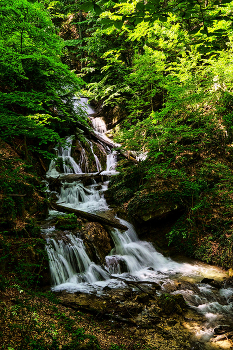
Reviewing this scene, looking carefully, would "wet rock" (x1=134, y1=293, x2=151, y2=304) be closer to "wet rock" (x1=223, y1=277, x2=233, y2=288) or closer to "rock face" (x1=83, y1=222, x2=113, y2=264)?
"rock face" (x1=83, y1=222, x2=113, y2=264)

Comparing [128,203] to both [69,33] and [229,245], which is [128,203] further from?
[69,33]

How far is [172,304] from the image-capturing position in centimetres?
491

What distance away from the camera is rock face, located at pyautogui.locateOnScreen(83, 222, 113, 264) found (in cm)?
689

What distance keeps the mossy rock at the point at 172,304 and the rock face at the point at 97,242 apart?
2.47 metres

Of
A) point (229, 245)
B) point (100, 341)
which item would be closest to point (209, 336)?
point (100, 341)

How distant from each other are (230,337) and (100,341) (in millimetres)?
2775

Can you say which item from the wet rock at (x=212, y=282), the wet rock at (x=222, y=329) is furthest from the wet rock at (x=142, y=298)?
the wet rock at (x=212, y=282)

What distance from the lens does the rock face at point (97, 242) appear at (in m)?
6.89

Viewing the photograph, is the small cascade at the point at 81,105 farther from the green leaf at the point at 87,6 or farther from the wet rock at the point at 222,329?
the wet rock at the point at 222,329

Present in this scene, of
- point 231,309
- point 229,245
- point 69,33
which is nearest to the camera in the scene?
point 231,309

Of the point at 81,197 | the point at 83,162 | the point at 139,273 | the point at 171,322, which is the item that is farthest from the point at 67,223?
the point at 83,162

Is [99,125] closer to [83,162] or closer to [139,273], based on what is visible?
[83,162]

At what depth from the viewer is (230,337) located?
4.23 m

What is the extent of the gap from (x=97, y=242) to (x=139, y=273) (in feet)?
5.76
